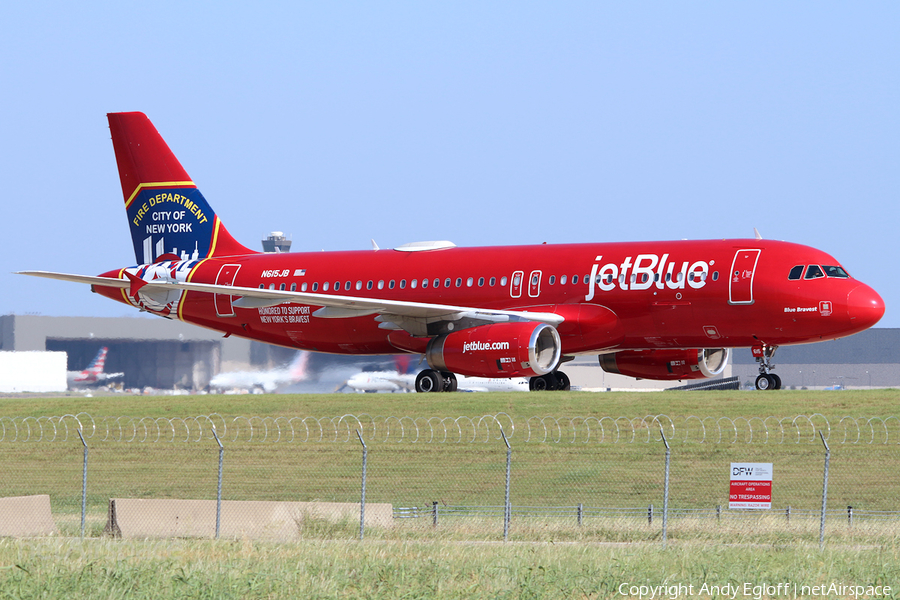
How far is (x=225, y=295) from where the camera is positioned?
32719mm

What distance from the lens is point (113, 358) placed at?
54312mm

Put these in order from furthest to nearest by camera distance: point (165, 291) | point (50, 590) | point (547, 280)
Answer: point (165, 291) → point (547, 280) → point (50, 590)

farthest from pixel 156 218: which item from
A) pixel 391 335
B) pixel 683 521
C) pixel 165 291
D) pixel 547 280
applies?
pixel 683 521

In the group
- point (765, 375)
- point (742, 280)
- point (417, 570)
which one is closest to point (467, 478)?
point (417, 570)

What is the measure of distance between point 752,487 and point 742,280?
11289 millimetres

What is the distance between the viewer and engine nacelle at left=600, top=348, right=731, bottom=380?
2967 cm

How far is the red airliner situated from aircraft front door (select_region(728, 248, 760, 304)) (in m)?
0.03

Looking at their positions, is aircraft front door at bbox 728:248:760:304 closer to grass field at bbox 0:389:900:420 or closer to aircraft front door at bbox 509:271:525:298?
grass field at bbox 0:389:900:420

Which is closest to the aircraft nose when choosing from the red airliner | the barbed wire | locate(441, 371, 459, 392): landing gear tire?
the red airliner

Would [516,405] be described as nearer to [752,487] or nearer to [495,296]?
[495,296]

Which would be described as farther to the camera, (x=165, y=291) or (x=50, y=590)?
(x=165, y=291)

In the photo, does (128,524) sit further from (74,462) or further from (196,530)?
(74,462)

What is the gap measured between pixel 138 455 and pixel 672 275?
11.7 m

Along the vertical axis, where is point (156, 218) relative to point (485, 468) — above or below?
above
